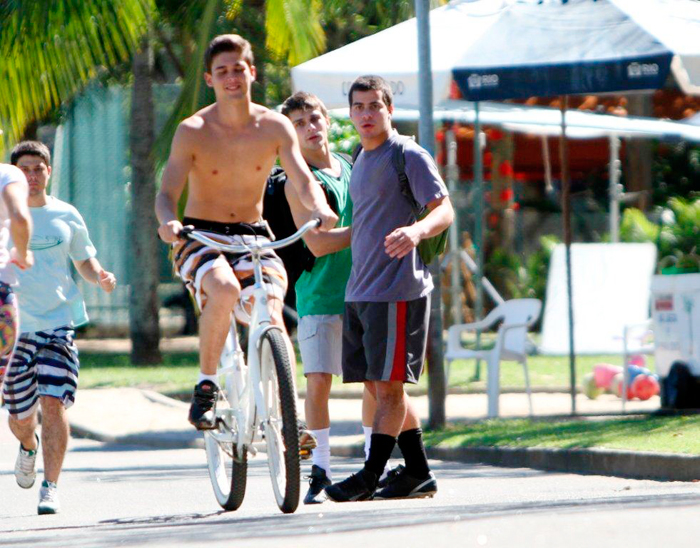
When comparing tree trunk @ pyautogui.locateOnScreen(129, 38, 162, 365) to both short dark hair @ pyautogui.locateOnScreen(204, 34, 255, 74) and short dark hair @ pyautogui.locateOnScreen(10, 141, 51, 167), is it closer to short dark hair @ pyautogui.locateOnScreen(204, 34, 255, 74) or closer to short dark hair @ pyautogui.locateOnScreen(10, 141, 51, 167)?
short dark hair @ pyautogui.locateOnScreen(10, 141, 51, 167)

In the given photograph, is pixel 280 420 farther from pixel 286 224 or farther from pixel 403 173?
pixel 286 224

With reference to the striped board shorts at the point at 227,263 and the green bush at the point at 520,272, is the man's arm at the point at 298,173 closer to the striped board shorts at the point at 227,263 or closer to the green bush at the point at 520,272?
the striped board shorts at the point at 227,263

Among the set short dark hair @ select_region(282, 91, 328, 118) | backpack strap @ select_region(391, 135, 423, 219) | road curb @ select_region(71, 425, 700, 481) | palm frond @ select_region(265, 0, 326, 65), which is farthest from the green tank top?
palm frond @ select_region(265, 0, 326, 65)

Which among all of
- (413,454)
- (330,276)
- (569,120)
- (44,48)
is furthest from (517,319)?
(413,454)

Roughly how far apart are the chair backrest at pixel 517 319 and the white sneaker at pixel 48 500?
18.4 ft

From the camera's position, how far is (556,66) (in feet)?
36.2

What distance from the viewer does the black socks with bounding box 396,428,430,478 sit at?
7.70 metres

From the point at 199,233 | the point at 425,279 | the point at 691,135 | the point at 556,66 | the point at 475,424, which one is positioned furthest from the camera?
the point at 691,135

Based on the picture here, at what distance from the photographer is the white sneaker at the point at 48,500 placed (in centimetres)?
803

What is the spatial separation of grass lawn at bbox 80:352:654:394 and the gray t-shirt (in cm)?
837

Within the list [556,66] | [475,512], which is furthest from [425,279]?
[556,66]

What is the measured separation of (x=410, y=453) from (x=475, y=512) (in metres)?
1.40

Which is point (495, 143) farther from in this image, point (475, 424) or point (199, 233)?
point (199, 233)

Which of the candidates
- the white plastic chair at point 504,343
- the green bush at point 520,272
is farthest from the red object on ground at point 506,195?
the white plastic chair at point 504,343
